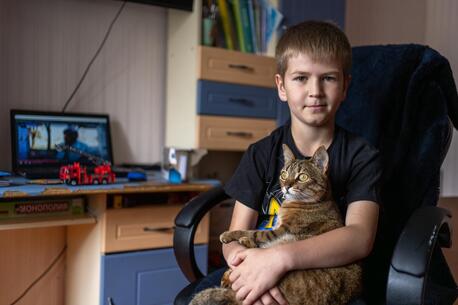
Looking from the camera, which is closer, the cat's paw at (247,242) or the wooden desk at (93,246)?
the cat's paw at (247,242)

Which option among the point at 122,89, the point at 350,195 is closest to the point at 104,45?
the point at 122,89

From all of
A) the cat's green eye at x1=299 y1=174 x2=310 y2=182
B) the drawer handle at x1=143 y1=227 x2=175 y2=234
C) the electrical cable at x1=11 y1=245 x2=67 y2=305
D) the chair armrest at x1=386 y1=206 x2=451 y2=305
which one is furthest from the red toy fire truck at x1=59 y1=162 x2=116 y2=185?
the chair armrest at x1=386 y1=206 x2=451 y2=305

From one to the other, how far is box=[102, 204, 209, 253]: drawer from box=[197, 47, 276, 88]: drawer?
0.54 metres

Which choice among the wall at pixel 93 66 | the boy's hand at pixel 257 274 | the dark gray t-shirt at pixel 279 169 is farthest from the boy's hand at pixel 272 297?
the wall at pixel 93 66

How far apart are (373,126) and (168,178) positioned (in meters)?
0.75

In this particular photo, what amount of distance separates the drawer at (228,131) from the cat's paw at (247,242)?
31.7 inches

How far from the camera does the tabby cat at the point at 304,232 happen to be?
2.66 feet

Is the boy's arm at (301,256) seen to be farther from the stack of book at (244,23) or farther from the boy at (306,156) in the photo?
the stack of book at (244,23)

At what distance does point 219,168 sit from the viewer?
206cm

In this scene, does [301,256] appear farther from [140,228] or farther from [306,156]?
[140,228]

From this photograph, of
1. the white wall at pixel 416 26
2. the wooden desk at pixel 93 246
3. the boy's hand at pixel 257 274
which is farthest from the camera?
the white wall at pixel 416 26

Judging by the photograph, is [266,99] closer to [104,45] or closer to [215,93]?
[215,93]

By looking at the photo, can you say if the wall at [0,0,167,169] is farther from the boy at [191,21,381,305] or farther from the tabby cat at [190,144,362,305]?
the tabby cat at [190,144,362,305]

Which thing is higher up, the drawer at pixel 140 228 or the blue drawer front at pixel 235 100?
the blue drawer front at pixel 235 100
